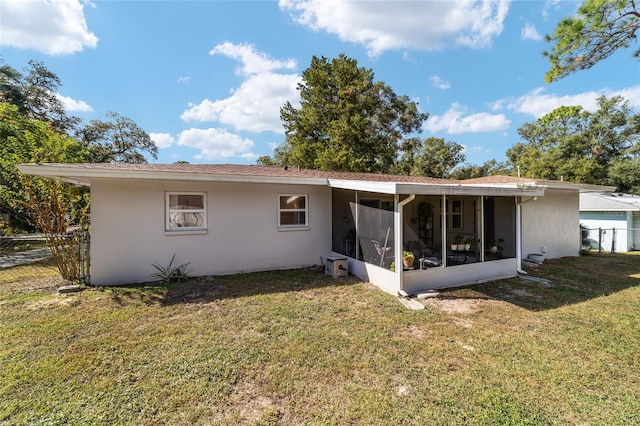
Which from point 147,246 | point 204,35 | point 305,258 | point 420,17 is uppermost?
point 204,35

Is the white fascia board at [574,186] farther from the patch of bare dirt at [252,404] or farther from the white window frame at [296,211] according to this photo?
the patch of bare dirt at [252,404]

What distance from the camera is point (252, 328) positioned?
4555mm

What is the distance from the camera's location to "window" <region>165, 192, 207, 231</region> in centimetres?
729

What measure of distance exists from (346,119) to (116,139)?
20218mm

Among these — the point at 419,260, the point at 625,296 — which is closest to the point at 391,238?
the point at 419,260

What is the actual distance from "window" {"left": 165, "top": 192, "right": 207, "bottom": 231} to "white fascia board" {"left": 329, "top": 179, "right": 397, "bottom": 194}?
359cm

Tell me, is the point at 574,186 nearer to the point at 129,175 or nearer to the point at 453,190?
the point at 453,190

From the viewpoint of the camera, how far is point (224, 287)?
6.67 m

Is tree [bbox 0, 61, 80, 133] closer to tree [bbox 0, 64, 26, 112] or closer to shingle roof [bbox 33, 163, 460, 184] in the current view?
tree [bbox 0, 64, 26, 112]

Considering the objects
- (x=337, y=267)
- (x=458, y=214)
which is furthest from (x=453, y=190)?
(x=337, y=267)

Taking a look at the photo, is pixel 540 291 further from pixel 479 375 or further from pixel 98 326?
pixel 98 326

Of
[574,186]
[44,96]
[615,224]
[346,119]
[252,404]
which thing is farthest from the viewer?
[346,119]

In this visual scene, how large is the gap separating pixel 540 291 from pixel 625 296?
1.69 meters

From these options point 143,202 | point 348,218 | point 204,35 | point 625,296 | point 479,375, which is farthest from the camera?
point 204,35
